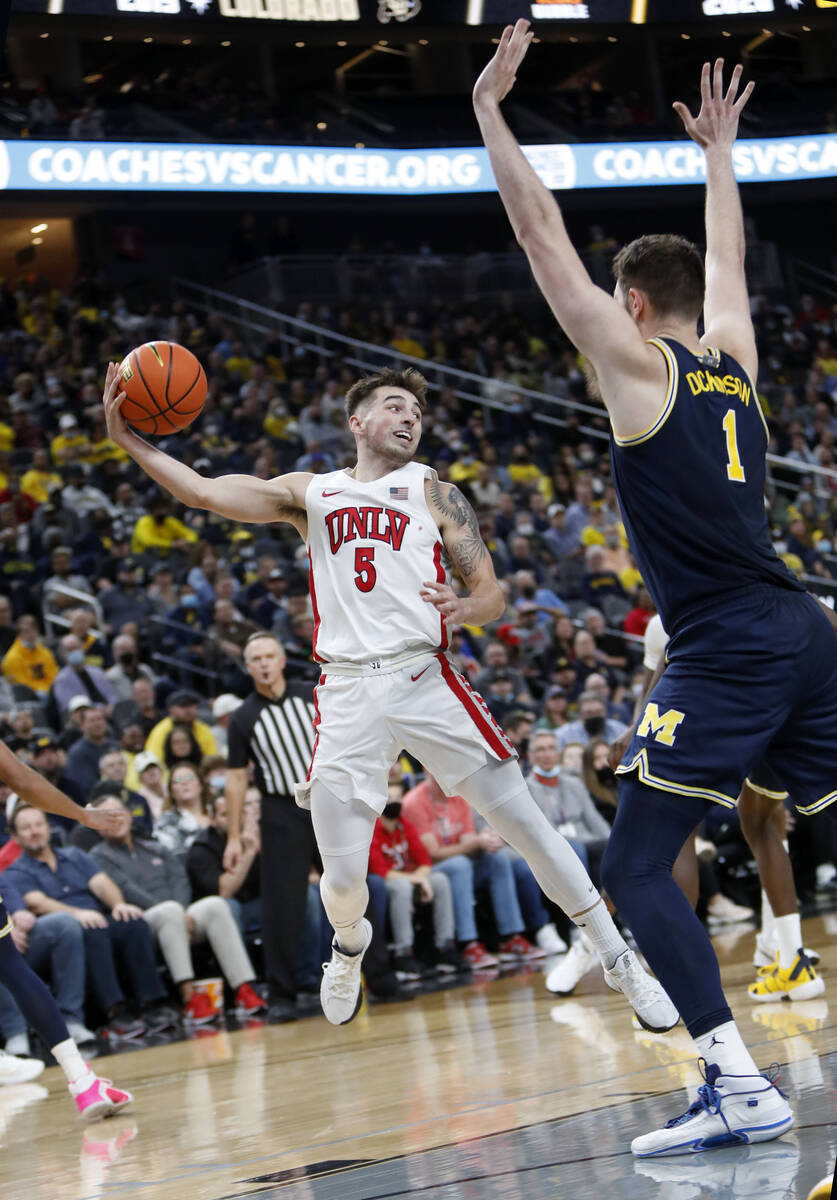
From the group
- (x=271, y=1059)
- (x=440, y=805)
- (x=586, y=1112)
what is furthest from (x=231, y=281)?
(x=586, y=1112)

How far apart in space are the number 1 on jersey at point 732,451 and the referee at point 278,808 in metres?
4.70

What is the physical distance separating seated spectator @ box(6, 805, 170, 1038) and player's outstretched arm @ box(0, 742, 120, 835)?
2.79m

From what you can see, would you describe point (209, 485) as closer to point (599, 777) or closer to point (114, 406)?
point (114, 406)

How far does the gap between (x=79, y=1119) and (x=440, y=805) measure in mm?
4390

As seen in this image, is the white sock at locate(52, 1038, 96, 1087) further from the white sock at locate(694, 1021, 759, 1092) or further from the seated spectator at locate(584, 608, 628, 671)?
the seated spectator at locate(584, 608, 628, 671)

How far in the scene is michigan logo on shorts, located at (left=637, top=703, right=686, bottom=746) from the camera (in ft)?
11.8

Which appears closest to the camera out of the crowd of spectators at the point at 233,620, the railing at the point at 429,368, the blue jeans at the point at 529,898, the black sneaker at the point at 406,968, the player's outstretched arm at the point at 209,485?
the player's outstretched arm at the point at 209,485

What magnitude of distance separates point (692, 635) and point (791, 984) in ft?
10.4

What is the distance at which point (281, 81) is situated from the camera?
24906mm

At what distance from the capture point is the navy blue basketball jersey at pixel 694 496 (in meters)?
3.68

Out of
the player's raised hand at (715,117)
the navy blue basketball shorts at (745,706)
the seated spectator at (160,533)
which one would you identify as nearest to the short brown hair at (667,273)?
the player's raised hand at (715,117)

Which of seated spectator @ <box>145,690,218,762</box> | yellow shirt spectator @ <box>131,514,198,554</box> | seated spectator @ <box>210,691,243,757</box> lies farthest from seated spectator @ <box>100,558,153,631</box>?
seated spectator @ <box>145,690,218,762</box>

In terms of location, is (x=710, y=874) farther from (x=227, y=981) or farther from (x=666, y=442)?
(x=666, y=442)

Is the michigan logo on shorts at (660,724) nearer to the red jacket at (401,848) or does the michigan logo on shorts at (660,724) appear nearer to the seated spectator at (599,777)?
the red jacket at (401,848)
